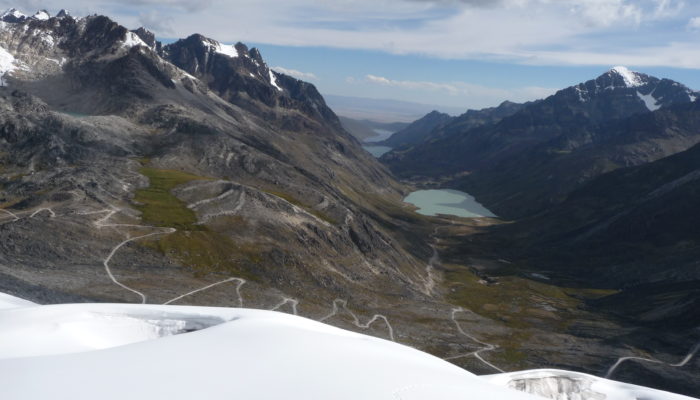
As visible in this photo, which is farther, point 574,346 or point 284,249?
point 284,249

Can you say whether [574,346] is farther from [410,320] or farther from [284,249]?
[284,249]

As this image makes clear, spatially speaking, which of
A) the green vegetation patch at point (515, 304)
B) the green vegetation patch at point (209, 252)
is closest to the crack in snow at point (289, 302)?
the green vegetation patch at point (209, 252)

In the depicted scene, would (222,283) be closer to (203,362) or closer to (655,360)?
(203,362)

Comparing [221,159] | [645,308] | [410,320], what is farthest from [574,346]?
[221,159]

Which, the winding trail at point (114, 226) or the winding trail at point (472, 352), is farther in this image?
the winding trail at point (472, 352)

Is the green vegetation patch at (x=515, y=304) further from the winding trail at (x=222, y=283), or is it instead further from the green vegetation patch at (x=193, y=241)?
the green vegetation patch at (x=193, y=241)
